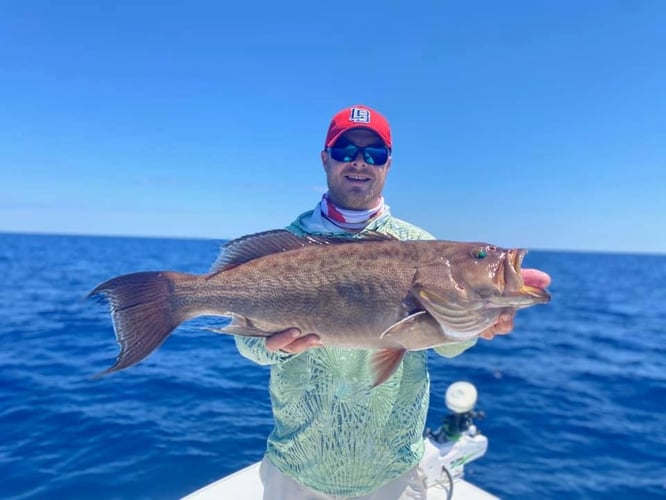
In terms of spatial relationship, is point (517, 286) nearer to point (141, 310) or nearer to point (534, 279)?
point (534, 279)

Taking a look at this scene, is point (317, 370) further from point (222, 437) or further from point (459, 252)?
point (222, 437)

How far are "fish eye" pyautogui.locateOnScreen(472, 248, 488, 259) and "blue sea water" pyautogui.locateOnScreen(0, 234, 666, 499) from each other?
2.00 meters

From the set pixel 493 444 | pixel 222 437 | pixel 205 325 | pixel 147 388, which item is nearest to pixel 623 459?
pixel 493 444

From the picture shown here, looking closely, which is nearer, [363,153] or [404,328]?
[404,328]

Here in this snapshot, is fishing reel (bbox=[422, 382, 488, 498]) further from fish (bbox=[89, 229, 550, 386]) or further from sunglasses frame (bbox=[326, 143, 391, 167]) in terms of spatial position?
sunglasses frame (bbox=[326, 143, 391, 167])

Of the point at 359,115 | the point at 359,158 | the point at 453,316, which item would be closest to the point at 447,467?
the point at 453,316

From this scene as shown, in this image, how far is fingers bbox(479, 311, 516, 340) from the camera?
3.14m

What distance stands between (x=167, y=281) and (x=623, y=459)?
10.6 m

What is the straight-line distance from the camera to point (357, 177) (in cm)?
394

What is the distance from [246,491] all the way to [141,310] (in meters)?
3.58

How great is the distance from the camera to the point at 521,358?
59.9 ft

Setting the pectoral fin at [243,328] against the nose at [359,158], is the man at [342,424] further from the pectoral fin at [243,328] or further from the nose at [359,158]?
the nose at [359,158]

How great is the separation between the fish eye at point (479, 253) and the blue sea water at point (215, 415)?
2.00m

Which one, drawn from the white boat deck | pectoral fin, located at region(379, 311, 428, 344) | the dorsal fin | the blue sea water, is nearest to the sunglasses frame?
the dorsal fin
